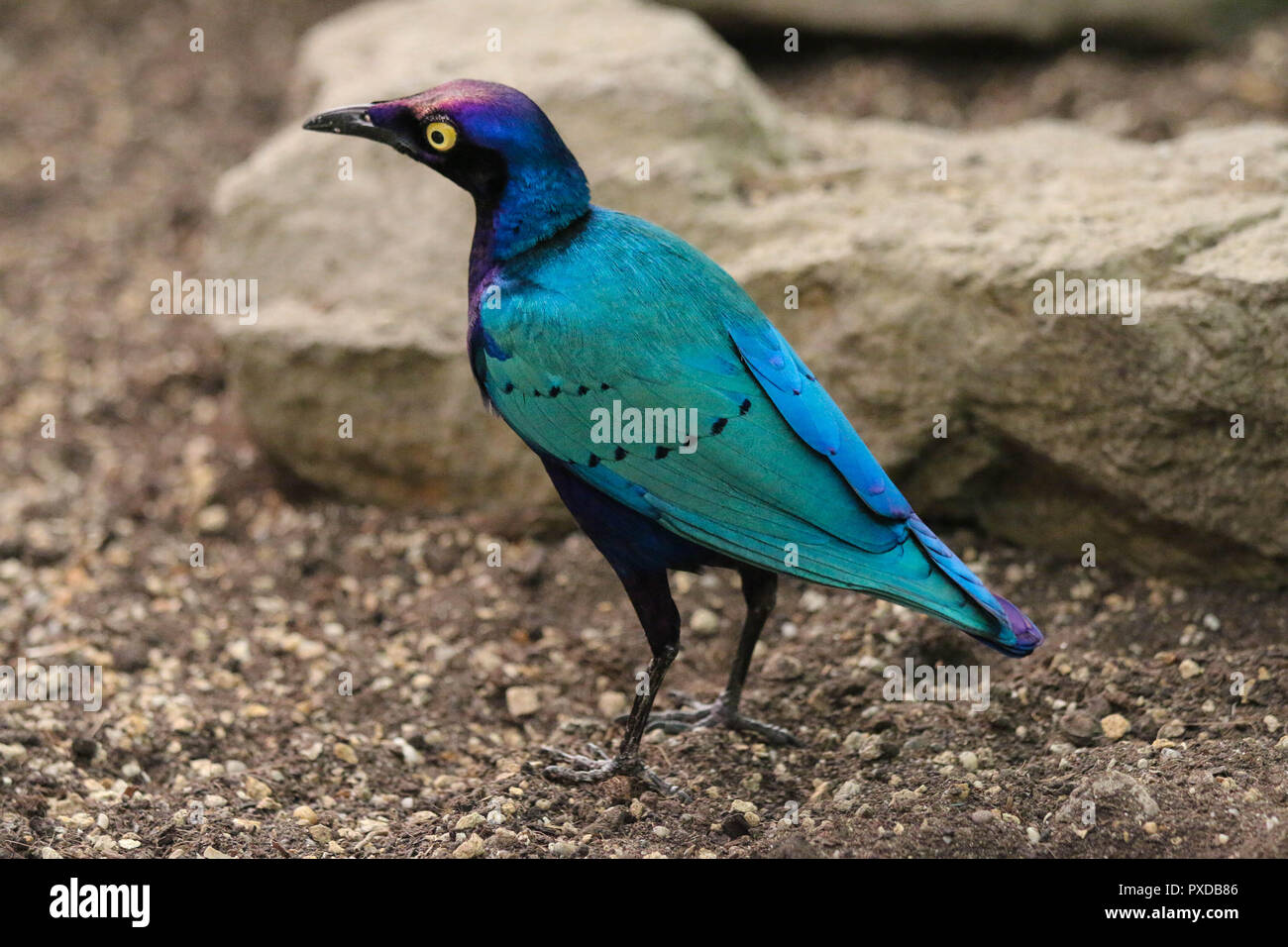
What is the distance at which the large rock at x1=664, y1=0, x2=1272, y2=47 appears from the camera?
7.45 metres

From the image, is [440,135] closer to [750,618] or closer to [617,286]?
[617,286]

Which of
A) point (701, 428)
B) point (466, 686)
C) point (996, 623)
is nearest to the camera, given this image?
point (996, 623)

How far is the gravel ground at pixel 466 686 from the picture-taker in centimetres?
337

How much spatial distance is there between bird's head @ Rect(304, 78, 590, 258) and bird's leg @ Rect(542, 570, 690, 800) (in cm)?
94

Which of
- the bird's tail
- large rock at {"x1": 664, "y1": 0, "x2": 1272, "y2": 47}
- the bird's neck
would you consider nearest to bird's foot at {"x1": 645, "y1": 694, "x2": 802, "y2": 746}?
the bird's tail

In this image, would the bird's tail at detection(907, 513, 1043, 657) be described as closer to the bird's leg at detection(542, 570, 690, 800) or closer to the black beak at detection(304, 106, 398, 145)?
the bird's leg at detection(542, 570, 690, 800)

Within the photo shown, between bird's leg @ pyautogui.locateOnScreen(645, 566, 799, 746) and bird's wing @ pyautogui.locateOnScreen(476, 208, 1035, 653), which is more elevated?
bird's wing @ pyautogui.locateOnScreen(476, 208, 1035, 653)

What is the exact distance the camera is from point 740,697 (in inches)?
158

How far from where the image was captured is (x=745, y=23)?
8.07 metres

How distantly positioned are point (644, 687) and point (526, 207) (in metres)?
1.31

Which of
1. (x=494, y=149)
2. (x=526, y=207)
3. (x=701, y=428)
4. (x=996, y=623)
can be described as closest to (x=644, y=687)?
(x=701, y=428)

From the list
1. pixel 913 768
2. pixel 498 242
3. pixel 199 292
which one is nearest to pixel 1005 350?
pixel 913 768

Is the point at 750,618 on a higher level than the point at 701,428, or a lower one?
lower

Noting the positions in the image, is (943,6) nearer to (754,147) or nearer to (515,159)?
(754,147)
